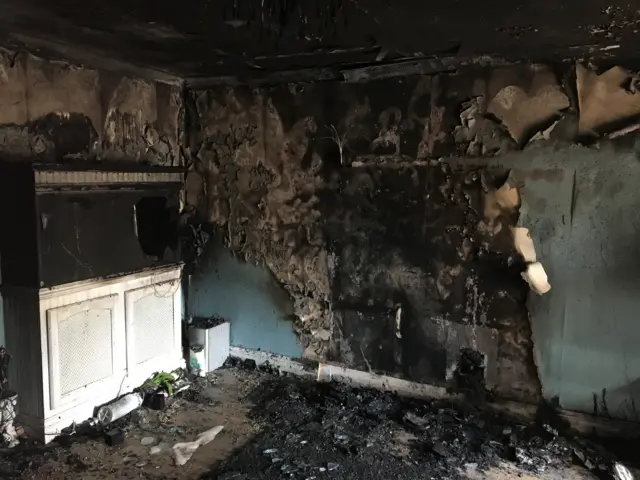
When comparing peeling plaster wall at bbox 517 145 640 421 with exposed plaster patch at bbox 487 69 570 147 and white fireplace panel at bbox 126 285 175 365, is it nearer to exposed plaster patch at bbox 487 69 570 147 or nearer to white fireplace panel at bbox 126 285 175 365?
exposed plaster patch at bbox 487 69 570 147

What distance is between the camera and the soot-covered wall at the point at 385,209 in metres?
3.39

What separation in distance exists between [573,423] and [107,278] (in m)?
3.13

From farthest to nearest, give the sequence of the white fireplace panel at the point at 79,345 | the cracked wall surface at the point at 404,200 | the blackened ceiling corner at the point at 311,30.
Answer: the cracked wall surface at the point at 404,200 < the white fireplace panel at the point at 79,345 < the blackened ceiling corner at the point at 311,30

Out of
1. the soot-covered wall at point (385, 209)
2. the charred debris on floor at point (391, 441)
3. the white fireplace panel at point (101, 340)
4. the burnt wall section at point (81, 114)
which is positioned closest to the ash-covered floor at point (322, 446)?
the charred debris on floor at point (391, 441)

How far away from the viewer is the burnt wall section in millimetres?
3066

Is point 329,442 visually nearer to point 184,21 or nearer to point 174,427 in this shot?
point 174,427

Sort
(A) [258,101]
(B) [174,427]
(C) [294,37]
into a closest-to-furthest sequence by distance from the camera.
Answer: (C) [294,37] < (B) [174,427] < (A) [258,101]

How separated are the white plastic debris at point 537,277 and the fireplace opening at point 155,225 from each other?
8.34 ft

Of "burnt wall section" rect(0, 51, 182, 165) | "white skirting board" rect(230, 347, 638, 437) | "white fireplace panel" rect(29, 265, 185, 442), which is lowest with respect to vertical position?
"white skirting board" rect(230, 347, 638, 437)

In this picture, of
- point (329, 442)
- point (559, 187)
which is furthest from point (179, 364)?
point (559, 187)

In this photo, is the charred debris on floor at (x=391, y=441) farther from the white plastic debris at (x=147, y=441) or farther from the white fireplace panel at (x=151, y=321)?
the white fireplace panel at (x=151, y=321)

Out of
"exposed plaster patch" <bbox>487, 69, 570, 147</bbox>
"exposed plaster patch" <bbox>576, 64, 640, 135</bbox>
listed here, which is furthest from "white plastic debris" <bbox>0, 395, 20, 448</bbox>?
"exposed plaster patch" <bbox>576, 64, 640, 135</bbox>

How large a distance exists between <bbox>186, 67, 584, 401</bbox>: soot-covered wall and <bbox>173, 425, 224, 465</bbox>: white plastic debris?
103 cm

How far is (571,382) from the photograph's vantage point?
3303 mm
